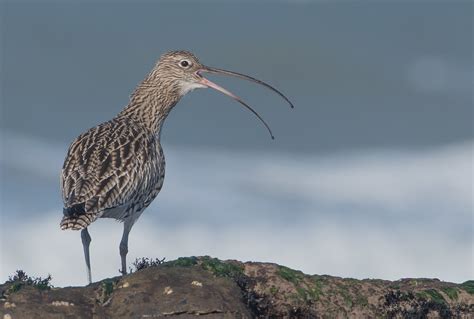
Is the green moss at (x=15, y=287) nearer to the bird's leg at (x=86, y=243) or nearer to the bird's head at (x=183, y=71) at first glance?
the bird's leg at (x=86, y=243)

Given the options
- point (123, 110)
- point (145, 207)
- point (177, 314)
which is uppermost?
point (123, 110)

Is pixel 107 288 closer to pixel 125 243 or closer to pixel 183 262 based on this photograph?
pixel 183 262

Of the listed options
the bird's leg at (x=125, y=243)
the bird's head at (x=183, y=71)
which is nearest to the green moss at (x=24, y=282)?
the bird's leg at (x=125, y=243)

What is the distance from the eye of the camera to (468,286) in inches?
675

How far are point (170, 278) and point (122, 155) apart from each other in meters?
7.29

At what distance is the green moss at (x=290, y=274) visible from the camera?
1574 centimetres

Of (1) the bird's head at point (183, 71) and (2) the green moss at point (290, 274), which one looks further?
(1) the bird's head at point (183, 71)

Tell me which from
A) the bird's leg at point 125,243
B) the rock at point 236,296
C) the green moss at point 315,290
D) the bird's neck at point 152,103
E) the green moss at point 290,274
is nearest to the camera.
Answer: the rock at point 236,296

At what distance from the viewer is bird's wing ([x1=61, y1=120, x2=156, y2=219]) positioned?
20375 mm

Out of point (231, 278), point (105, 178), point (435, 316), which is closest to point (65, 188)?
point (105, 178)

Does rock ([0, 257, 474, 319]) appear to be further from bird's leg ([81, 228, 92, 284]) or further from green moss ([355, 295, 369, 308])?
bird's leg ([81, 228, 92, 284])

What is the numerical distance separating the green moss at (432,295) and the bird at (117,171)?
6.62 meters

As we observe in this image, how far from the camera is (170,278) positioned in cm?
1459

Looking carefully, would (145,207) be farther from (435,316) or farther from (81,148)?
(435,316)
